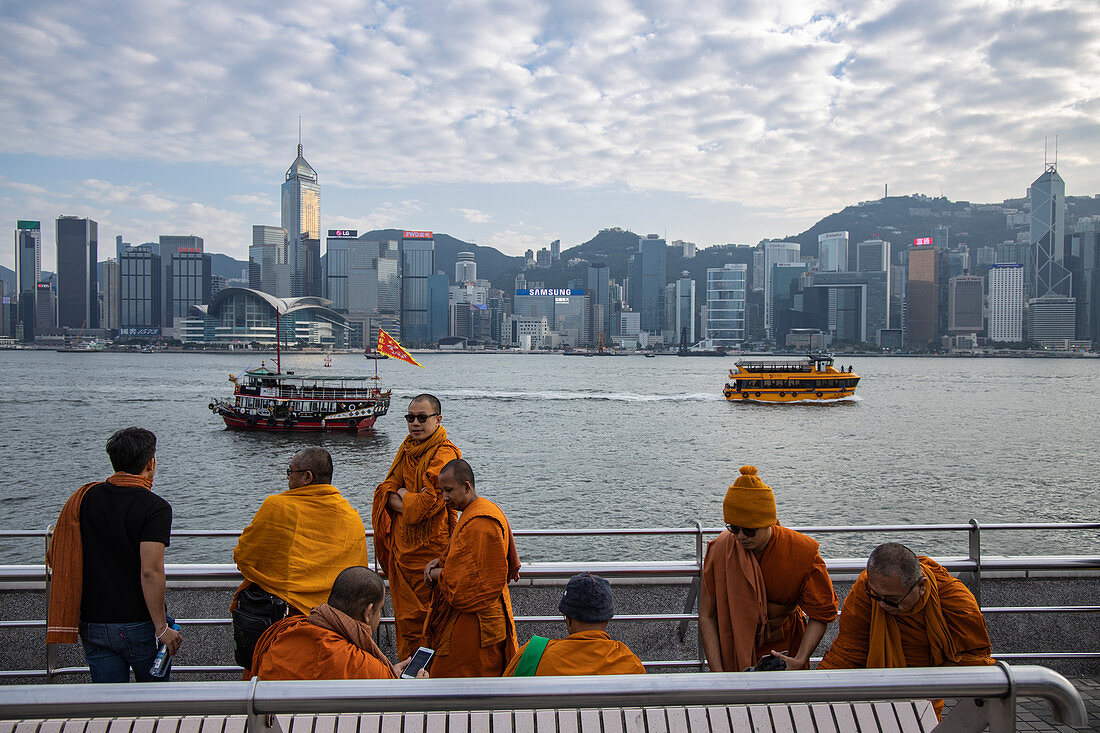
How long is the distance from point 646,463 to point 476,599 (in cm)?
2736

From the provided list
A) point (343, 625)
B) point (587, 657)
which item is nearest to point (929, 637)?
point (587, 657)

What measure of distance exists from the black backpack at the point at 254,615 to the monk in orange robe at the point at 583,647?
1.44 meters

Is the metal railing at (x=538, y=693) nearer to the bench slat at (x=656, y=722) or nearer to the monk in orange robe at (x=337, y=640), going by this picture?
the bench slat at (x=656, y=722)

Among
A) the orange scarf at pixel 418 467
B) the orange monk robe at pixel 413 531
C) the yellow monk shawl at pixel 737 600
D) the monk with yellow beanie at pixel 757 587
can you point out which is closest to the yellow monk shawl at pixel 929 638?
the monk with yellow beanie at pixel 757 587

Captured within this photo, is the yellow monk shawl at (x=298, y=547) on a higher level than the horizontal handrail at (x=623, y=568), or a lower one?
higher

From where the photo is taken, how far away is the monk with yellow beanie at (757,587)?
125 inches

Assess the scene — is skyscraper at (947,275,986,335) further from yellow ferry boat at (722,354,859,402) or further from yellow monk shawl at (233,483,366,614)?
yellow monk shawl at (233,483,366,614)

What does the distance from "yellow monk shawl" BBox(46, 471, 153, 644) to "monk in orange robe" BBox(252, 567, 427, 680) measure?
122cm

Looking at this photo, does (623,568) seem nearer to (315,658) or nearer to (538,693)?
(315,658)

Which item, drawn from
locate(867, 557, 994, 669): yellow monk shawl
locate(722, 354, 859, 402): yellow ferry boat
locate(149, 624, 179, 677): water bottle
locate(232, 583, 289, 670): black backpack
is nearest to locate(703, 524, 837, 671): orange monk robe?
locate(867, 557, 994, 669): yellow monk shawl

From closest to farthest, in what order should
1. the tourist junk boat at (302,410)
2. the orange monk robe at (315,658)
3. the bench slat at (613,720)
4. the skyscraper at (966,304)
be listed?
the bench slat at (613,720)
the orange monk robe at (315,658)
the tourist junk boat at (302,410)
the skyscraper at (966,304)

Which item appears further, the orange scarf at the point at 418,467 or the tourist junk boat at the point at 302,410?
the tourist junk boat at the point at 302,410

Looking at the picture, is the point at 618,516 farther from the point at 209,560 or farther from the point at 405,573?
the point at 405,573

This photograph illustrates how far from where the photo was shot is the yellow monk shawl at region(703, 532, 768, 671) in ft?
10.6
